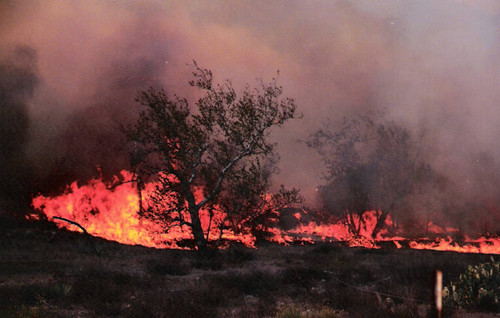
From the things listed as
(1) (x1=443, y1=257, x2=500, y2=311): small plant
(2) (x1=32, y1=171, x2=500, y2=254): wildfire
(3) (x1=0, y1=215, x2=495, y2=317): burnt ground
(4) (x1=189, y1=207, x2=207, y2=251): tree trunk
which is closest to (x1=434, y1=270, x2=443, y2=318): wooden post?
(3) (x1=0, y1=215, x2=495, y2=317): burnt ground

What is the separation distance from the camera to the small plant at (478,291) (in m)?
10.9

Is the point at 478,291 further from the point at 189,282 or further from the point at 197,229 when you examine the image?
the point at 197,229

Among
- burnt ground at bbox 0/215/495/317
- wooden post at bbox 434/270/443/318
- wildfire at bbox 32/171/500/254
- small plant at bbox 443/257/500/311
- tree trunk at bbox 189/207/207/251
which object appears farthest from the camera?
wildfire at bbox 32/171/500/254

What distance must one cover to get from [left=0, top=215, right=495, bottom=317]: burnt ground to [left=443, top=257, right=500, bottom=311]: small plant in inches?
20.0

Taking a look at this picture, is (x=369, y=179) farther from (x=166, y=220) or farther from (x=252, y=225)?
(x=166, y=220)

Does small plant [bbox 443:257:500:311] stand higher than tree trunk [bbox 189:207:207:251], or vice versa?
tree trunk [bbox 189:207:207:251]

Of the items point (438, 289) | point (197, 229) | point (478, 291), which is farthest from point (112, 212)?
point (438, 289)

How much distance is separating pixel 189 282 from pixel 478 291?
8971 millimetres

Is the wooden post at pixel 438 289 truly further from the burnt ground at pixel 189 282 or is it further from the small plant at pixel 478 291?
the small plant at pixel 478 291

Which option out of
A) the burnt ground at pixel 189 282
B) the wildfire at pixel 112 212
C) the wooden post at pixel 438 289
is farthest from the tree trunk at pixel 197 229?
the wooden post at pixel 438 289

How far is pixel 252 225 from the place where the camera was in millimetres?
33312

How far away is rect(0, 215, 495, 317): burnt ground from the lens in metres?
10.5

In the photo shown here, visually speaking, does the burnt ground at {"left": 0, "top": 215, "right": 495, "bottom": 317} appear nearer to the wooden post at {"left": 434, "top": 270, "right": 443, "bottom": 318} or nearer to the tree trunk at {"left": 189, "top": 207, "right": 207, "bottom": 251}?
the tree trunk at {"left": 189, "top": 207, "right": 207, "bottom": 251}

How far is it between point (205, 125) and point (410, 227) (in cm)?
2554
